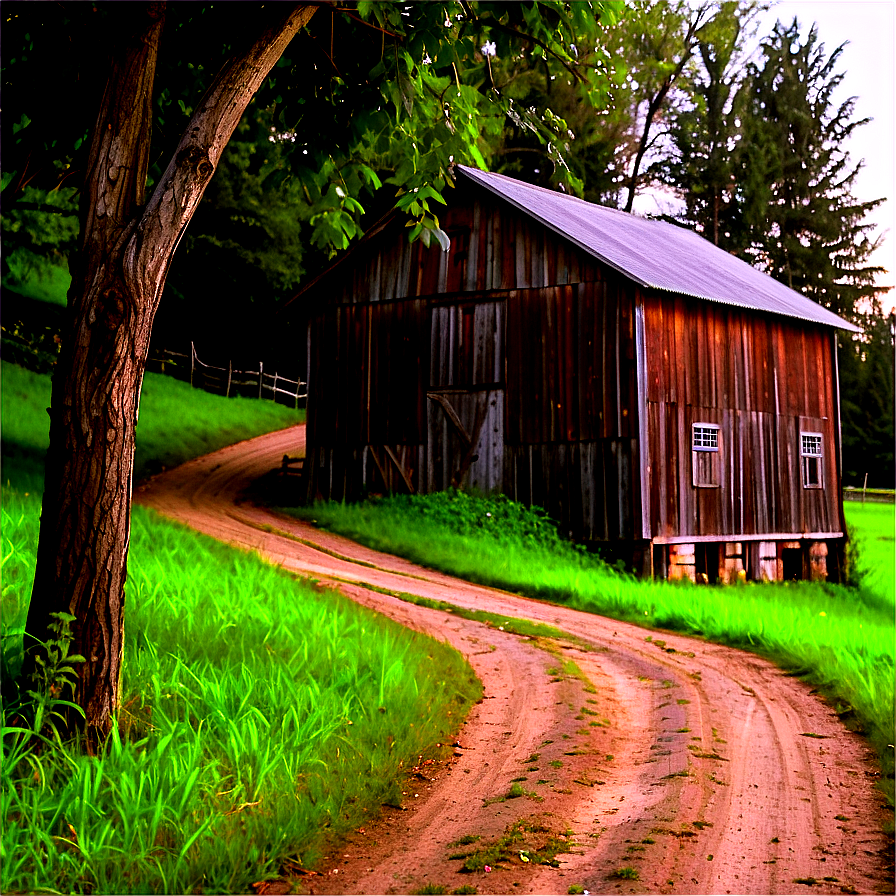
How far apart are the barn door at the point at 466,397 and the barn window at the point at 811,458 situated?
7.95 m

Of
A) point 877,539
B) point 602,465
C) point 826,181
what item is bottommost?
point 877,539

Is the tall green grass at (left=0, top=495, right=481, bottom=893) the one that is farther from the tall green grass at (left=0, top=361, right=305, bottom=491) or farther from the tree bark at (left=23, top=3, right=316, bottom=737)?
the tall green grass at (left=0, top=361, right=305, bottom=491)

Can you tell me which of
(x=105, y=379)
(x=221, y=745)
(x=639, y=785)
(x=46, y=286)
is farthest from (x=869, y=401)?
(x=105, y=379)

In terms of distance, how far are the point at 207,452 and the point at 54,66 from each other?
24.8m

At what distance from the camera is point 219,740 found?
594 centimetres

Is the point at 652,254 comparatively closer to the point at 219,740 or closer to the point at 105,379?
the point at 105,379

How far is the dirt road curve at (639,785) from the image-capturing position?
4863 mm

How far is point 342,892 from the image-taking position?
4699 millimetres

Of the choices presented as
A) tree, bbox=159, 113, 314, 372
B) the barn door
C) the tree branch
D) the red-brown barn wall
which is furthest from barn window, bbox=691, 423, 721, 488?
tree, bbox=159, 113, 314, 372

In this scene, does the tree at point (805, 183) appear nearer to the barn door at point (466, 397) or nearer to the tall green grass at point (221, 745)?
the barn door at point (466, 397)

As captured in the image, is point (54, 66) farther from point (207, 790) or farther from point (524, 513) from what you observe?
point (524, 513)

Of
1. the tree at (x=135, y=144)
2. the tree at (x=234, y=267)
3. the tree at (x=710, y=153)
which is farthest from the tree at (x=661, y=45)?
the tree at (x=135, y=144)

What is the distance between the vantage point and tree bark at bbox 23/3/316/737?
5.67 m

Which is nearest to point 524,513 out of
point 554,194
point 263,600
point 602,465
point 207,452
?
point 602,465
